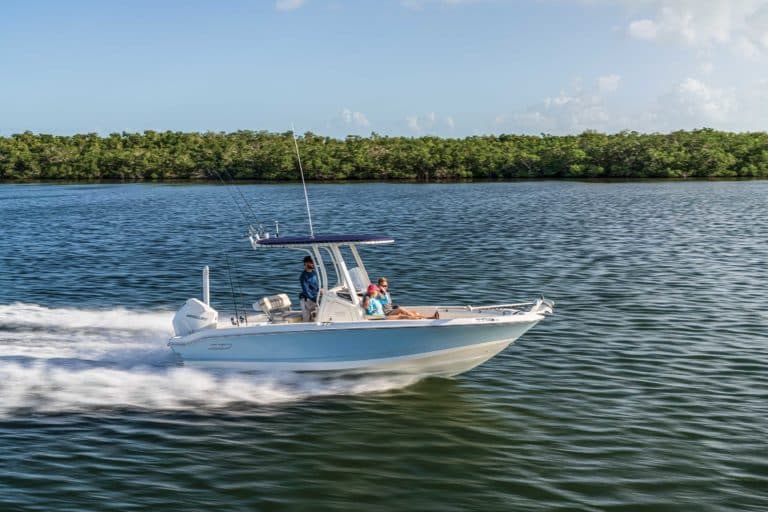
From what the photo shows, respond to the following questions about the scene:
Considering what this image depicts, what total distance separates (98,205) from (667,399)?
58.3 m

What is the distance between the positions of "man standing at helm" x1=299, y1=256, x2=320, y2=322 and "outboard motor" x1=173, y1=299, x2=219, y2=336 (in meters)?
1.60

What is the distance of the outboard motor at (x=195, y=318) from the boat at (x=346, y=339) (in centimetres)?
2

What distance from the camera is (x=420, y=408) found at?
13.3 meters

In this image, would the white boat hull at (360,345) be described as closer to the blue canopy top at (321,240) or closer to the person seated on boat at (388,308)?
the person seated on boat at (388,308)

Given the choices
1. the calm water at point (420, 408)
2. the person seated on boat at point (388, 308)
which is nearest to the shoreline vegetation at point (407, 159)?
the calm water at point (420, 408)

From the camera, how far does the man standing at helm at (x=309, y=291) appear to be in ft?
49.2

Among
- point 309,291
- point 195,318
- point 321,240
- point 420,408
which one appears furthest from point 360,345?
point 195,318

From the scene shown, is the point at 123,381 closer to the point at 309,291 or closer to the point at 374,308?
the point at 309,291

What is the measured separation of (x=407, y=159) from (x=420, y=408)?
102m

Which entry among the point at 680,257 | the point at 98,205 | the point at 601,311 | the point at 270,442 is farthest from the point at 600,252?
the point at 98,205

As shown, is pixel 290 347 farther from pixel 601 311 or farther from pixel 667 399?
pixel 601 311

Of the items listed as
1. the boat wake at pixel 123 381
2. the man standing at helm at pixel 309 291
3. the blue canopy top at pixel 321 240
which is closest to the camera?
the boat wake at pixel 123 381

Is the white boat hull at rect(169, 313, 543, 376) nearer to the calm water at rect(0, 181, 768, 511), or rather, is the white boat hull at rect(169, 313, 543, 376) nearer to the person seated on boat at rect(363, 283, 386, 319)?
the calm water at rect(0, 181, 768, 511)

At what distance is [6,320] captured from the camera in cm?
1912
